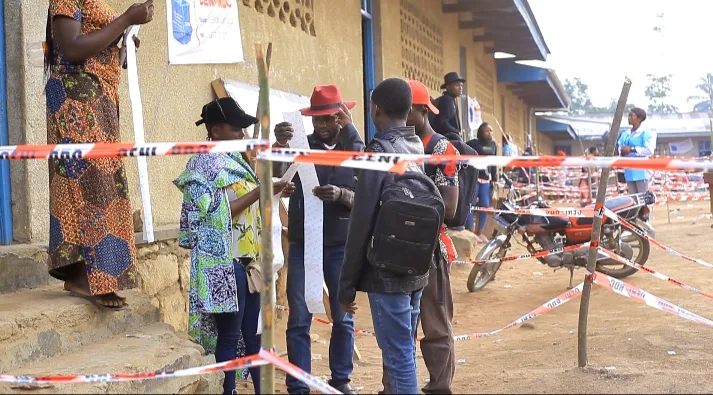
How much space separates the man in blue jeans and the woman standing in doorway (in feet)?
22.2

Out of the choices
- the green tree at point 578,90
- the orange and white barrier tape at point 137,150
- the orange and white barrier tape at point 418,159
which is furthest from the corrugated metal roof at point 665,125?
the green tree at point 578,90

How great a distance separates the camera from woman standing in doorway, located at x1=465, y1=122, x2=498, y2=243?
1158 cm

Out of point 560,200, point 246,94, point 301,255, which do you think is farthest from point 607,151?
point 560,200

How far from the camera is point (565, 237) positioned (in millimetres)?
8414

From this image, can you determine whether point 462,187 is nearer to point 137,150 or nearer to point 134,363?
point 134,363

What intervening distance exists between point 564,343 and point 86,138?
12.4 feet

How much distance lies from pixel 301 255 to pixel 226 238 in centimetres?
61

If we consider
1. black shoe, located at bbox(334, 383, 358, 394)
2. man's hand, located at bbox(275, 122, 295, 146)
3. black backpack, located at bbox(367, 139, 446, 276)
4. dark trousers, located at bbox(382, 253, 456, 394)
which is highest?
man's hand, located at bbox(275, 122, 295, 146)

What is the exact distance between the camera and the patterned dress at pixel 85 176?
3764mm

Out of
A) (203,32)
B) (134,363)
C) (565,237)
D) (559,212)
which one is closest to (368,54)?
(565,237)

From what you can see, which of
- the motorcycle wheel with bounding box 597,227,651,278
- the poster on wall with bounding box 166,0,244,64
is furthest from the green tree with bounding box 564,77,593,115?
the poster on wall with bounding box 166,0,244,64

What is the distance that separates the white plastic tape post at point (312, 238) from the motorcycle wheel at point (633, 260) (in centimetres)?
512

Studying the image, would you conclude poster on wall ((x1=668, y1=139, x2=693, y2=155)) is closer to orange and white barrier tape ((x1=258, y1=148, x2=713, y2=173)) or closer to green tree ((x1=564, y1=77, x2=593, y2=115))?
orange and white barrier tape ((x1=258, y1=148, x2=713, y2=173))

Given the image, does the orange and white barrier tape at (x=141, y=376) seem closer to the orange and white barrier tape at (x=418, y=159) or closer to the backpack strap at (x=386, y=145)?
the orange and white barrier tape at (x=418, y=159)
